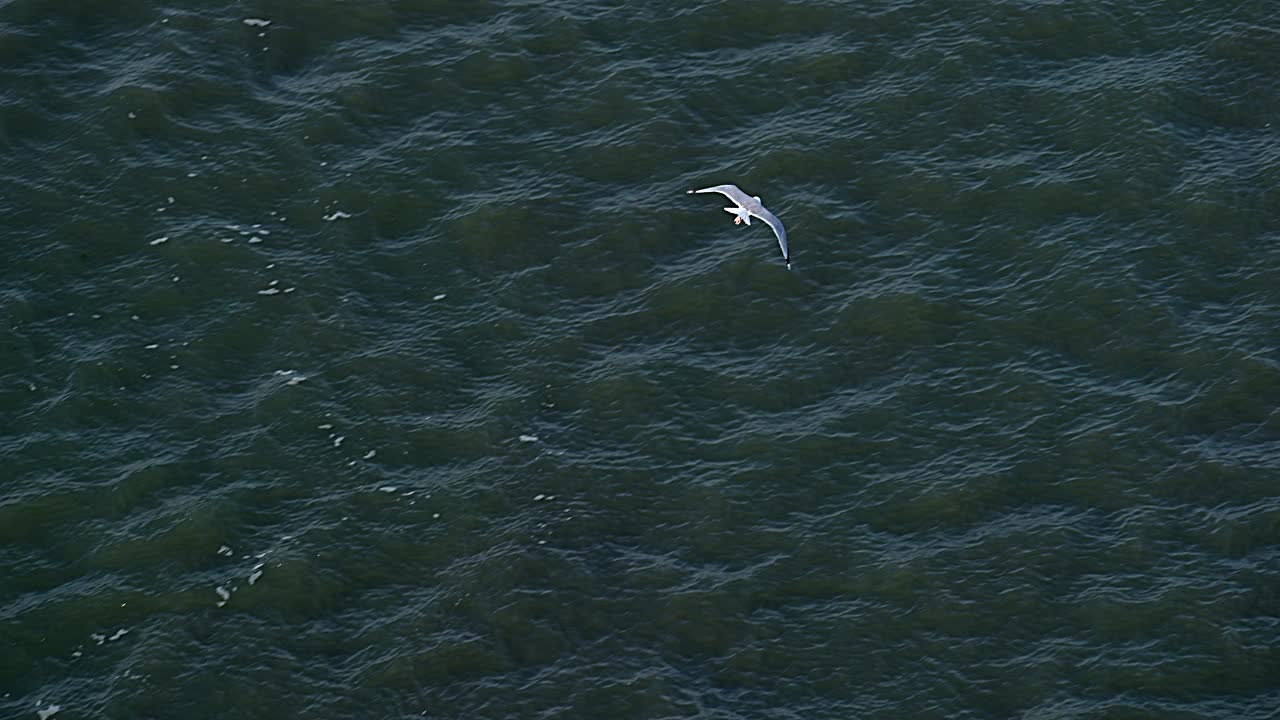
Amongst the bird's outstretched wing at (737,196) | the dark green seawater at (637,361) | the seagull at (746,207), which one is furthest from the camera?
the bird's outstretched wing at (737,196)

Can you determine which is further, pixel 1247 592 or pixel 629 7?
pixel 629 7

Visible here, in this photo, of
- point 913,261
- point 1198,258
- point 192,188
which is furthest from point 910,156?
point 192,188

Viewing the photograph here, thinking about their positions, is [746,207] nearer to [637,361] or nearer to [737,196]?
[737,196]

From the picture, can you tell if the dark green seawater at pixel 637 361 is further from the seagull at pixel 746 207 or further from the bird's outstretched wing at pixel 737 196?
the bird's outstretched wing at pixel 737 196

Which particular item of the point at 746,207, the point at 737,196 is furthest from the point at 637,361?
the point at 737,196

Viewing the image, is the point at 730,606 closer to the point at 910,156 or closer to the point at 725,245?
the point at 725,245

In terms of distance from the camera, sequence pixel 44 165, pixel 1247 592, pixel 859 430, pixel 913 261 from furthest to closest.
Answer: pixel 44 165, pixel 913 261, pixel 859 430, pixel 1247 592

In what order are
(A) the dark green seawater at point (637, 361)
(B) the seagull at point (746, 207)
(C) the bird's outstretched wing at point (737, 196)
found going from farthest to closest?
(C) the bird's outstretched wing at point (737, 196) < (B) the seagull at point (746, 207) < (A) the dark green seawater at point (637, 361)

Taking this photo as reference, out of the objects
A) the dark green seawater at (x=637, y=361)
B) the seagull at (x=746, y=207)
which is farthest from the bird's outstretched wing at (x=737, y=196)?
the dark green seawater at (x=637, y=361)
